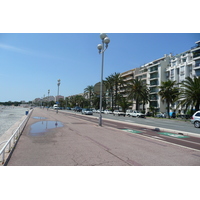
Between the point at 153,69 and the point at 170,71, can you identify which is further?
the point at 153,69

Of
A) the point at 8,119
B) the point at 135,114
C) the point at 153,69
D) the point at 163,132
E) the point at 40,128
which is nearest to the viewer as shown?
the point at 163,132

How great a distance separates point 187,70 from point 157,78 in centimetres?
1400

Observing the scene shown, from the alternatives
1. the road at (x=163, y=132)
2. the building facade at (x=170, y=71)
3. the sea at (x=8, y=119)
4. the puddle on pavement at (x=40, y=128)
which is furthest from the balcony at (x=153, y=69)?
the puddle on pavement at (x=40, y=128)

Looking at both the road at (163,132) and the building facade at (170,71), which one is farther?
the building facade at (170,71)

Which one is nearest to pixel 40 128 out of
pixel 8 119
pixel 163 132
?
pixel 163 132

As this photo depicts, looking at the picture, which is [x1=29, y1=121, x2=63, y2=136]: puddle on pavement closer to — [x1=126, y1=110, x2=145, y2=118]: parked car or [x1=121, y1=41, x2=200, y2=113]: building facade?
[x1=126, y1=110, x2=145, y2=118]: parked car

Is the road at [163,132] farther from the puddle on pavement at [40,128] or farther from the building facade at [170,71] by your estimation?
the building facade at [170,71]

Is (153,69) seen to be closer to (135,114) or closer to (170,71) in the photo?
(170,71)

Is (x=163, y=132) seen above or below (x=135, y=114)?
below

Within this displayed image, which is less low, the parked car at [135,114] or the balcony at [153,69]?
the balcony at [153,69]

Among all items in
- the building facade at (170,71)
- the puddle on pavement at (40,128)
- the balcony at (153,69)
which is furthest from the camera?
the balcony at (153,69)

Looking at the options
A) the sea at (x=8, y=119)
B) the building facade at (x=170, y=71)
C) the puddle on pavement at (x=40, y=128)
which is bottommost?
the sea at (x=8, y=119)

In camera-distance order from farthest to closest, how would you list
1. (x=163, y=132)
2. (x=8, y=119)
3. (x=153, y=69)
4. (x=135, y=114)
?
(x=153, y=69) → (x=135, y=114) → (x=8, y=119) → (x=163, y=132)
